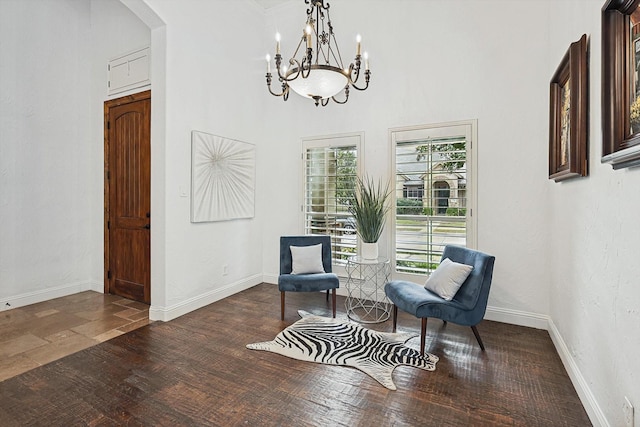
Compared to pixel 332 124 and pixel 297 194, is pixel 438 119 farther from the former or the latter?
pixel 297 194

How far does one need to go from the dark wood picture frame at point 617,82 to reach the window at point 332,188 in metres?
2.68

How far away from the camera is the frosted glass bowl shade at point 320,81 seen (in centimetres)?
232

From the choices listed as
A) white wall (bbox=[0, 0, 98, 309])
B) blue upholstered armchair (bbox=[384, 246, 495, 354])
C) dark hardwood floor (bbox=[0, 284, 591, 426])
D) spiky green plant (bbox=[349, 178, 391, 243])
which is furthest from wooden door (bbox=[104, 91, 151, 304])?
blue upholstered armchair (bbox=[384, 246, 495, 354])

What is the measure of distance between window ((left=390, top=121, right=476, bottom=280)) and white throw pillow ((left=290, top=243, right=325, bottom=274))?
0.96m

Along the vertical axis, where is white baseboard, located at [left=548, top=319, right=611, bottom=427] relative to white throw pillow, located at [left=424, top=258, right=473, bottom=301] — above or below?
below

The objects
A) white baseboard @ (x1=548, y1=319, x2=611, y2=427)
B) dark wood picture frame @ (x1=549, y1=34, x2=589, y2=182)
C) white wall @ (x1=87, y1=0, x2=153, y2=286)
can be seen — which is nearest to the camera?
white baseboard @ (x1=548, y1=319, x2=611, y2=427)

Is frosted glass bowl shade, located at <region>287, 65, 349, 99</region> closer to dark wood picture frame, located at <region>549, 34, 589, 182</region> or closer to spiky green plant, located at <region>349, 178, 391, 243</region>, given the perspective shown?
spiky green plant, located at <region>349, 178, 391, 243</region>

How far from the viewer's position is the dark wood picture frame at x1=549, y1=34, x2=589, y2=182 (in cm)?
219

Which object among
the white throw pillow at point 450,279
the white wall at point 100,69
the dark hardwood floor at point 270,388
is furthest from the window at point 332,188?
the white wall at point 100,69

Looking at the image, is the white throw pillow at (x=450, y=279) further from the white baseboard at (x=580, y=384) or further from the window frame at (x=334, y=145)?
the window frame at (x=334, y=145)

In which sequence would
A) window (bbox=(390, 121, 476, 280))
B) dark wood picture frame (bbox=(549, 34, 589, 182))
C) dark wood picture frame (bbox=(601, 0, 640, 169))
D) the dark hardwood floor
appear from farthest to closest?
window (bbox=(390, 121, 476, 280)), dark wood picture frame (bbox=(549, 34, 589, 182)), the dark hardwood floor, dark wood picture frame (bbox=(601, 0, 640, 169))

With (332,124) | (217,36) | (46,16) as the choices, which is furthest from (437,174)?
(46,16)

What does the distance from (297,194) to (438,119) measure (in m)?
2.06

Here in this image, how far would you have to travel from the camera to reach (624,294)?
1.59 meters
